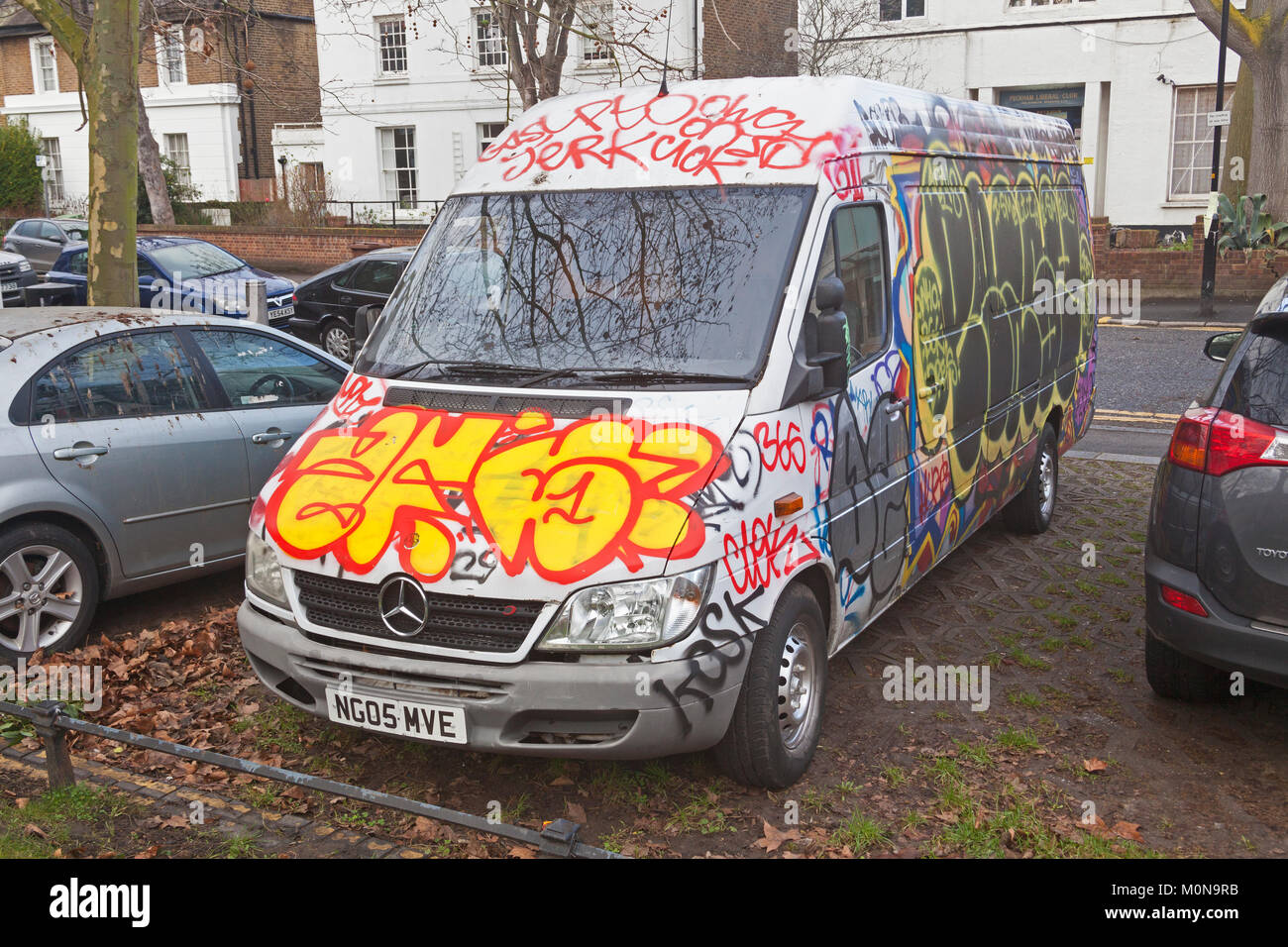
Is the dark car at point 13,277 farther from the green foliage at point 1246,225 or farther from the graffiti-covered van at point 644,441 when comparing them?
the green foliage at point 1246,225

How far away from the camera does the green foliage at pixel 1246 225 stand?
21.0m

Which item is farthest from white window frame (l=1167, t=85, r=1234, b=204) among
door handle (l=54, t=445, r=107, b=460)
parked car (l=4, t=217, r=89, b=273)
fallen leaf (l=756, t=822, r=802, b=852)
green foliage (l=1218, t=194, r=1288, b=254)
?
fallen leaf (l=756, t=822, r=802, b=852)

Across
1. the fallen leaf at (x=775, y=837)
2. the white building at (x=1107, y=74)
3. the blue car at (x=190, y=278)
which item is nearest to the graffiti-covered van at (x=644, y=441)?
the fallen leaf at (x=775, y=837)

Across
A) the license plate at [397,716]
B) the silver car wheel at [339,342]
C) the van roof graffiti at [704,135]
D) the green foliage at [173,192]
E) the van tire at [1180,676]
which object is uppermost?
the green foliage at [173,192]

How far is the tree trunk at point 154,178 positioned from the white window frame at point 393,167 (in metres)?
6.25

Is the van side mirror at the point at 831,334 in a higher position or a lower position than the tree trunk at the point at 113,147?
lower

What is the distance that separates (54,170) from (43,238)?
20670mm

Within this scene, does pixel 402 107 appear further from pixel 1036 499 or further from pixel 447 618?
pixel 447 618

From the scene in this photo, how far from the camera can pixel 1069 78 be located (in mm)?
28844

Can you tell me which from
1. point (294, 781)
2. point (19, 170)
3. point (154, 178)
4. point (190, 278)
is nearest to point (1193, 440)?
point (294, 781)

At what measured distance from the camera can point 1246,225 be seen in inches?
831

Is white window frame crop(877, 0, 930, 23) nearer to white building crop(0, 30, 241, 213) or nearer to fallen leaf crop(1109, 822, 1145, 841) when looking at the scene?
white building crop(0, 30, 241, 213)
